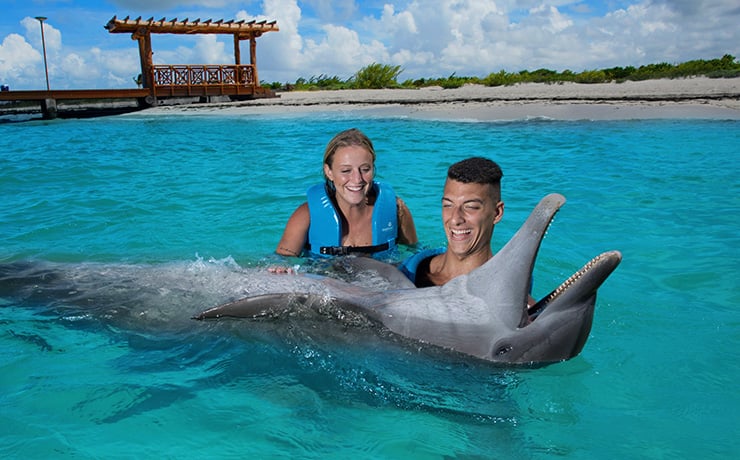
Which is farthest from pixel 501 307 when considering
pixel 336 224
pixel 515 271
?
pixel 336 224

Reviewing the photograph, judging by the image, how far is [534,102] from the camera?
901 inches

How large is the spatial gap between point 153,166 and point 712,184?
10.3m

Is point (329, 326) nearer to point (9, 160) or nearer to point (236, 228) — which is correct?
point (236, 228)

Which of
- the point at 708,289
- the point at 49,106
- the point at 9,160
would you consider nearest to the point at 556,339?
the point at 708,289

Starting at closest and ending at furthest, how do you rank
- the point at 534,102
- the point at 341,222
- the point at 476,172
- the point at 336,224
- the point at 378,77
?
the point at 476,172 → the point at 336,224 → the point at 341,222 → the point at 534,102 → the point at 378,77

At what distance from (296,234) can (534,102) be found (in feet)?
64.1

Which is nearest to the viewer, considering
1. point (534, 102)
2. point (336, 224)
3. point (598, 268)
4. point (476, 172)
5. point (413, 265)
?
point (598, 268)

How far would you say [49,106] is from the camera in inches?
1005

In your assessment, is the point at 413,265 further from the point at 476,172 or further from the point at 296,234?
the point at 296,234

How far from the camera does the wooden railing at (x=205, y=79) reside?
28922 mm

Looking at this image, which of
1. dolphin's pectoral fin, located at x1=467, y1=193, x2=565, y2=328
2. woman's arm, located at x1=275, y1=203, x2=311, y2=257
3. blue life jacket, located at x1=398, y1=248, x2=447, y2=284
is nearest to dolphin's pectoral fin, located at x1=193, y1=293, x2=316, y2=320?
blue life jacket, located at x1=398, y1=248, x2=447, y2=284

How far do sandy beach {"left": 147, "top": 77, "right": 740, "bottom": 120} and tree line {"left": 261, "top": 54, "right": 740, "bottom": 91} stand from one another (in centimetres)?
128

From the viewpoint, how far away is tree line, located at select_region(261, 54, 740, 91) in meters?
27.7

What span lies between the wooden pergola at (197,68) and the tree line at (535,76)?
301 inches
